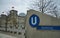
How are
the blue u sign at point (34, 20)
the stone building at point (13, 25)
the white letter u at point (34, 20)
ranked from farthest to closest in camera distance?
the stone building at point (13, 25) → the white letter u at point (34, 20) → the blue u sign at point (34, 20)

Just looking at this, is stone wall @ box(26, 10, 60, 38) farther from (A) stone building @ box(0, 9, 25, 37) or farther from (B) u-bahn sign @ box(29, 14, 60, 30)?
(A) stone building @ box(0, 9, 25, 37)

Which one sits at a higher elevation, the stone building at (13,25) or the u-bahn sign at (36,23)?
the u-bahn sign at (36,23)

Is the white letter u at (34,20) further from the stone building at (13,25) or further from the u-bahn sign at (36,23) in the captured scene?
the stone building at (13,25)

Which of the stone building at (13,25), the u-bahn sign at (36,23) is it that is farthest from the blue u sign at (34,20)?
the stone building at (13,25)

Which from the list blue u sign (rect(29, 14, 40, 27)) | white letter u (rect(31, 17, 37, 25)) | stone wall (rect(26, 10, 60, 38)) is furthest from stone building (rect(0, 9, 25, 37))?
white letter u (rect(31, 17, 37, 25))

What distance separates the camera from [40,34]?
15211 millimetres

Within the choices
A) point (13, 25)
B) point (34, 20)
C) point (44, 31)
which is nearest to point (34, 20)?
point (34, 20)

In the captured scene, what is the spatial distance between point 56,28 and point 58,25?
13.0 inches

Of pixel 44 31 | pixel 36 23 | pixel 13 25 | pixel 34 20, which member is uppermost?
pixel 34 20

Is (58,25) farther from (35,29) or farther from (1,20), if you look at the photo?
(1,20)

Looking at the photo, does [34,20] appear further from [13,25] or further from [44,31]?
[13,25]

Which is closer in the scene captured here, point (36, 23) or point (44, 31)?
point (44, 31)

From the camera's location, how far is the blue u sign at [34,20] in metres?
15.1

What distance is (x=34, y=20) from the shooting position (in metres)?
15.3
